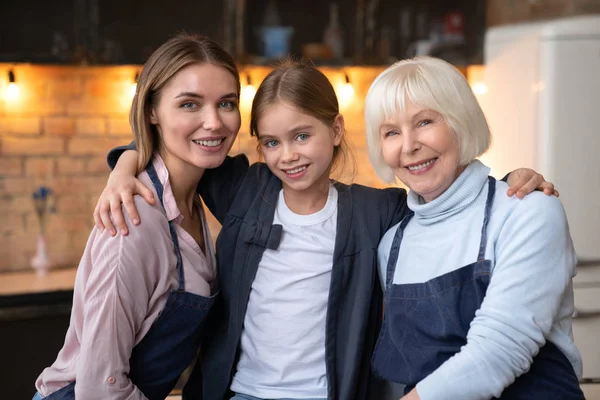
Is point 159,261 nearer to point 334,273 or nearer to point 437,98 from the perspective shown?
point 334,273

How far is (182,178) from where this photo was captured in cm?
188

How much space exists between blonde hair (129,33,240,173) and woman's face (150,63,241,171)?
0.05 feet

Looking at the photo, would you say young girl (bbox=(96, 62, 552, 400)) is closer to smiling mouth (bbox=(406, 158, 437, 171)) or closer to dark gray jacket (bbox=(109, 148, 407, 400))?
dark gray jacket (bbox=(109, 148, 407, 400))

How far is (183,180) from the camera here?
1.89 meters

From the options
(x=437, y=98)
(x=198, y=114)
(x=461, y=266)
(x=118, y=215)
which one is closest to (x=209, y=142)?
(x=198, y=114)

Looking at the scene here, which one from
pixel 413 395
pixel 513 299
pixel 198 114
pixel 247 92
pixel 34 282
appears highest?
pixel 247 92

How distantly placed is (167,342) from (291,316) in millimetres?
319

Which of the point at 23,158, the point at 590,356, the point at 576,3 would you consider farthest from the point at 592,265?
the point at 23,158

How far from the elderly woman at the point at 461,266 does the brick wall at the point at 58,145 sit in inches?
93.6

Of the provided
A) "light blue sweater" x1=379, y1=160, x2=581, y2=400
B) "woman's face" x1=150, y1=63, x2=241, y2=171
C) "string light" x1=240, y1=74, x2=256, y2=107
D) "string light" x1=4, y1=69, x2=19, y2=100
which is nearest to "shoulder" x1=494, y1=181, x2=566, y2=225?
"light blue sweater" x1=379, y1=160, x2=581, y2=400

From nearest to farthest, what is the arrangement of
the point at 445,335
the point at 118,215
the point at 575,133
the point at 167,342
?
the point at 445,335 → the point at 118,215 → the point at 167,342 → the point at 575,133

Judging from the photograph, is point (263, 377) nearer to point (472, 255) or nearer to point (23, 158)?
point (472, 255)

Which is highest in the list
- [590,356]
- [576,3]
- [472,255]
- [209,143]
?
[576,3]

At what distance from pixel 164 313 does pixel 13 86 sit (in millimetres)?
2397
